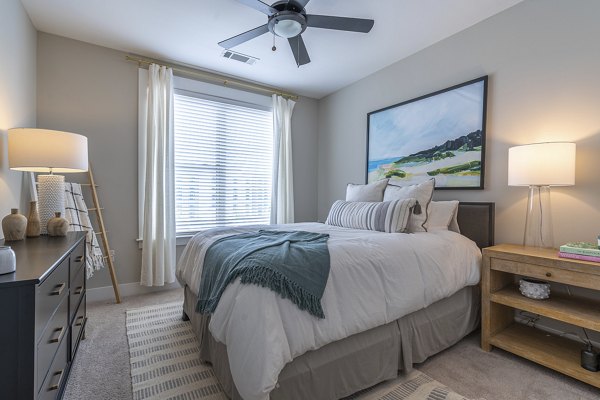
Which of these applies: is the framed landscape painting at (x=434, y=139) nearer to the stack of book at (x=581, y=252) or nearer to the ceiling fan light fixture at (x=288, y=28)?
the stack of book at (x=581, y=252)

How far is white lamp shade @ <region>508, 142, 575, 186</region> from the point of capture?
5.97ft

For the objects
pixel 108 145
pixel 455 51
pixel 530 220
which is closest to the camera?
pixel 530 220

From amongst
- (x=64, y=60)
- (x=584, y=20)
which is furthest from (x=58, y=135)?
(x=584, y=20)

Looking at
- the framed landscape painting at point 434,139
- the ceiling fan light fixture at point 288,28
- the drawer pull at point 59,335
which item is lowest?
the drawer pull at point 59,335

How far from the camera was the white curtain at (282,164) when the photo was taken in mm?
4070

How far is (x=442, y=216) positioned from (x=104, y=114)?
360cm

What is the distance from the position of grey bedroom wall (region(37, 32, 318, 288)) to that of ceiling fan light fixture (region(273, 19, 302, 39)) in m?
1.96

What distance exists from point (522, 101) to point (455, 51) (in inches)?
33.2

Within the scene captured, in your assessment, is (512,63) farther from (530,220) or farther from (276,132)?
(276,132)

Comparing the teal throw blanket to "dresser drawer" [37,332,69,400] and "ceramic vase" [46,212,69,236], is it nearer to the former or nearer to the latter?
"dresser drawer" [37,332,69,400]

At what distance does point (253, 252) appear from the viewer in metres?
1.50

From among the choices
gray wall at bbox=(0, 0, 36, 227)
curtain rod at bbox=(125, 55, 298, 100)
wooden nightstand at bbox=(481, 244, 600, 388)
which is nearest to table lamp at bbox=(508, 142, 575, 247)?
wooden nightstand at bbox=(481, 244, 600, 388)

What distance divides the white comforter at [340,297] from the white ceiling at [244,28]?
190 cm

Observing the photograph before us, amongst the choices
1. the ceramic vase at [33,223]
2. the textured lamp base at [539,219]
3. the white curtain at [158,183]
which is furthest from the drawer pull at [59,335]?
the textured lamp base at [539,219]
